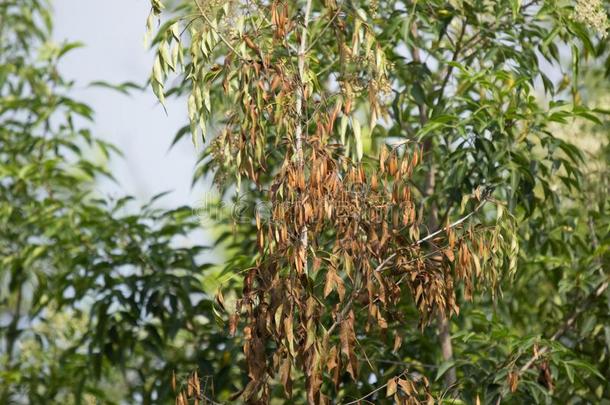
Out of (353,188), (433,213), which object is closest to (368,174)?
(353,188)

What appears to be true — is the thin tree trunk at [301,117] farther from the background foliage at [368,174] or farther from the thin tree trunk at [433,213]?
the thin tree trunk at [433,213]

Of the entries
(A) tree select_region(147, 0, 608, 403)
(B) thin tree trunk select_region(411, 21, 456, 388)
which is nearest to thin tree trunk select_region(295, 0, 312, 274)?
(A) tree select_region(147, 0, 608, 403)

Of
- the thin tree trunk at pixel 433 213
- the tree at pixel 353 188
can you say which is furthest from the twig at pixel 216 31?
the thin tree trunk at pixel 433 213

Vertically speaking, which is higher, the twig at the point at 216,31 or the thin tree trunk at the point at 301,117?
the twig at the point at 216,31

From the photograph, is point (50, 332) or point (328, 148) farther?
point (50, 332)

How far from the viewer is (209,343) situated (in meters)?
4.05

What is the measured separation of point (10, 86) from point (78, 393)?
1.72 m

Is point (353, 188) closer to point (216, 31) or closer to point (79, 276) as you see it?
point (216, 31)

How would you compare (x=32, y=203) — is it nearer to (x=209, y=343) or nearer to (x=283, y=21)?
(x=209, y=343)

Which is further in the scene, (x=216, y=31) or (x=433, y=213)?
(x=433, y=213)

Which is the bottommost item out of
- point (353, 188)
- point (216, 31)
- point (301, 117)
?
point (353, 188)

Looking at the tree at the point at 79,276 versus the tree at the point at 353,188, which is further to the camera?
the tree at the point at 79,276

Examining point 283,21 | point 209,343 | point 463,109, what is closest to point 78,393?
point 209,343

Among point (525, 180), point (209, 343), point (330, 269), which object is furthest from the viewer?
point (209, 343)
